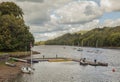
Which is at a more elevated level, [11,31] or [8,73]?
[11,31]

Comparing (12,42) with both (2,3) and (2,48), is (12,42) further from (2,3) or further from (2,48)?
(2,3)

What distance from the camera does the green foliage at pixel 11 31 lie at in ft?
442

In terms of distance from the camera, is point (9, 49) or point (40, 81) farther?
point (9, 49)

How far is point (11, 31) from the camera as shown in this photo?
141 meters

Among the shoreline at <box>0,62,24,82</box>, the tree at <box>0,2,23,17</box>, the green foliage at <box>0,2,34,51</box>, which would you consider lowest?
the shoreline at <box>0,62,24,82</box>

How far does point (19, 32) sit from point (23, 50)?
13.6 m

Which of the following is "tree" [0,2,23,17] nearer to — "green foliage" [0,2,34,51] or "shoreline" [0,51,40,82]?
"green foliage" [0,2,34,51]

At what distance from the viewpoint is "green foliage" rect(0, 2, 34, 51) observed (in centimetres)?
13462

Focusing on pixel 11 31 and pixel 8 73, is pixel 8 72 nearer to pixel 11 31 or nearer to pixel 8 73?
pixel 8 73

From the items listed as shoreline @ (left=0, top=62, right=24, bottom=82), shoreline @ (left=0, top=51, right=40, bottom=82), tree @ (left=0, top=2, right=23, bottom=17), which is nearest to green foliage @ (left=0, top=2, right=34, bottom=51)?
tree @ (left=0, top=2, right=23, bottom=17)

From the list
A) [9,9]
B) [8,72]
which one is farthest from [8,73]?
[9,9]

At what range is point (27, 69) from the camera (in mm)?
85188

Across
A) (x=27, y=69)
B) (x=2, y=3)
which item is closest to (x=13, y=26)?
(x=2, y=3)

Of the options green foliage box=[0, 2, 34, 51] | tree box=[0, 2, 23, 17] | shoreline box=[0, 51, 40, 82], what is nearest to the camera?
shoreline box=[0, 51, 40, 82]
